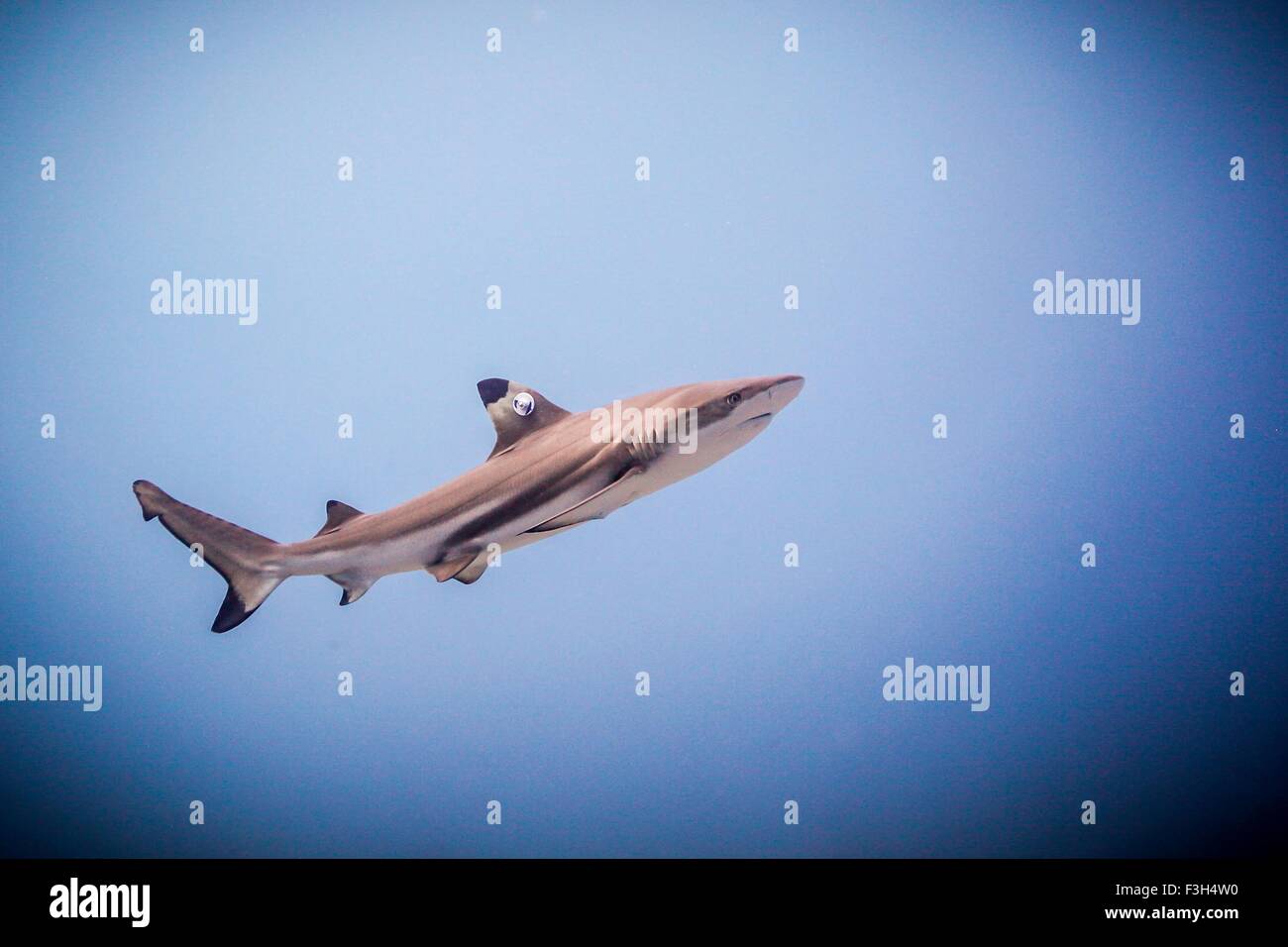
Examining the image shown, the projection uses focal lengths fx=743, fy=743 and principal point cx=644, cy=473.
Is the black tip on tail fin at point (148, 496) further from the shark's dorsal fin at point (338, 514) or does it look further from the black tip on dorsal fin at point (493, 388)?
the black tip on dorsal fin at point (493, 388)

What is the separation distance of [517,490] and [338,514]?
2.66 feet

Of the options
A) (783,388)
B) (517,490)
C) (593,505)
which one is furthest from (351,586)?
(783,388)

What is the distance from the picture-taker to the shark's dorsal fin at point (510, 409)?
111 inches

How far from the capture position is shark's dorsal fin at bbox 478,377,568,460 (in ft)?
9.27

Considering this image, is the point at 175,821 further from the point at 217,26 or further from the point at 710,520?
the point at 217,26

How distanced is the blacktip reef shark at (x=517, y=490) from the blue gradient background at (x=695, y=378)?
1.61 ft

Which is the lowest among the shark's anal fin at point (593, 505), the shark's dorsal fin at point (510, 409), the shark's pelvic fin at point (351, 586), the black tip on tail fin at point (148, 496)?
the shark's pelvic fin at point (351, 586)

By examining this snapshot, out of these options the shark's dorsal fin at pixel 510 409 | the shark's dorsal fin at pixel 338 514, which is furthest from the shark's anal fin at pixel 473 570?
the shark's dorsal fin at pixel 338 514

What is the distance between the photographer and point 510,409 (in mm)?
2828

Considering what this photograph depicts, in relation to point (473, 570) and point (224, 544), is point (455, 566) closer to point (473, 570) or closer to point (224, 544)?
point (473, 570)

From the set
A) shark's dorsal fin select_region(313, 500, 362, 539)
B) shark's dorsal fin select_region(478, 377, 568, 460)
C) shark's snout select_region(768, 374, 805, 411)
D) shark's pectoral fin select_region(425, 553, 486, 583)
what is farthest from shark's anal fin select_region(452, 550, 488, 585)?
shark's snout select_region(768, 374, 805, 411)

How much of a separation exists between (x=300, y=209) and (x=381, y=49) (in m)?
0.86

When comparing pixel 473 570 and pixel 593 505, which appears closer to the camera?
pixel 593 505

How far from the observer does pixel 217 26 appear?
11.7 ft
